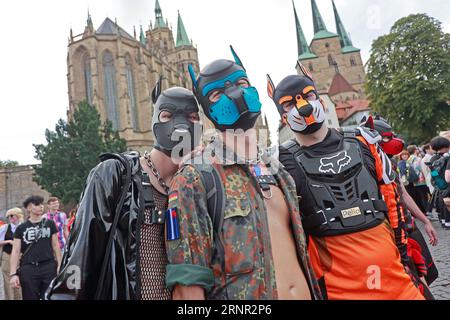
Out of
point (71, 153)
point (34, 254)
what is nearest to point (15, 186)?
point (71, 153)

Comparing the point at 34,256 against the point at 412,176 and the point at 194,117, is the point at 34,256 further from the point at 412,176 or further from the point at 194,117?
the point at 412,176

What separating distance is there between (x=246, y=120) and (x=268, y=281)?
84cm

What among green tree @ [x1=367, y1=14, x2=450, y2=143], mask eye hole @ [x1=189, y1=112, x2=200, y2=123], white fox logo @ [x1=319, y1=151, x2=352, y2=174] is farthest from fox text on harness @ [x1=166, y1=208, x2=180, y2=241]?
green tree @ [x1=367, y1=14, x2=450, y2=143]

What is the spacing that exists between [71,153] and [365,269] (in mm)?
31047

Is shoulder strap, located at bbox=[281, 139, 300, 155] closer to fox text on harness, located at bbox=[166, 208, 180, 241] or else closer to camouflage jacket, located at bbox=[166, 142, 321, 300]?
camouflage jacket, located at bbox=[166, 142, 321, 300]

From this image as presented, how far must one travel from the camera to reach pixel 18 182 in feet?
122

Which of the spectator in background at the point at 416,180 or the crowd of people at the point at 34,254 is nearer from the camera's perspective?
the crowd of people at the point at 34,254

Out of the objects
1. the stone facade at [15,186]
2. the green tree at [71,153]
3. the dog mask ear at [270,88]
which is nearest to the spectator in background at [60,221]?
the dog mask ear at [270,88]

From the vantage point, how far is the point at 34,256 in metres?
4.77

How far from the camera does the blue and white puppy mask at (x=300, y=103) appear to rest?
2.29m

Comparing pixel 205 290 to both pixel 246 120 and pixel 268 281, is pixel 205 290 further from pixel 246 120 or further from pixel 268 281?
pixel 246 120

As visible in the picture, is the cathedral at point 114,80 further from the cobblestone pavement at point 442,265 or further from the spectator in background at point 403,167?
the cobblestone pavement at point 442,265

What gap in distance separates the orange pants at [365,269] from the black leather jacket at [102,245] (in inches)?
44.8

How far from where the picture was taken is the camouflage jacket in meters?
Result: 1.42
